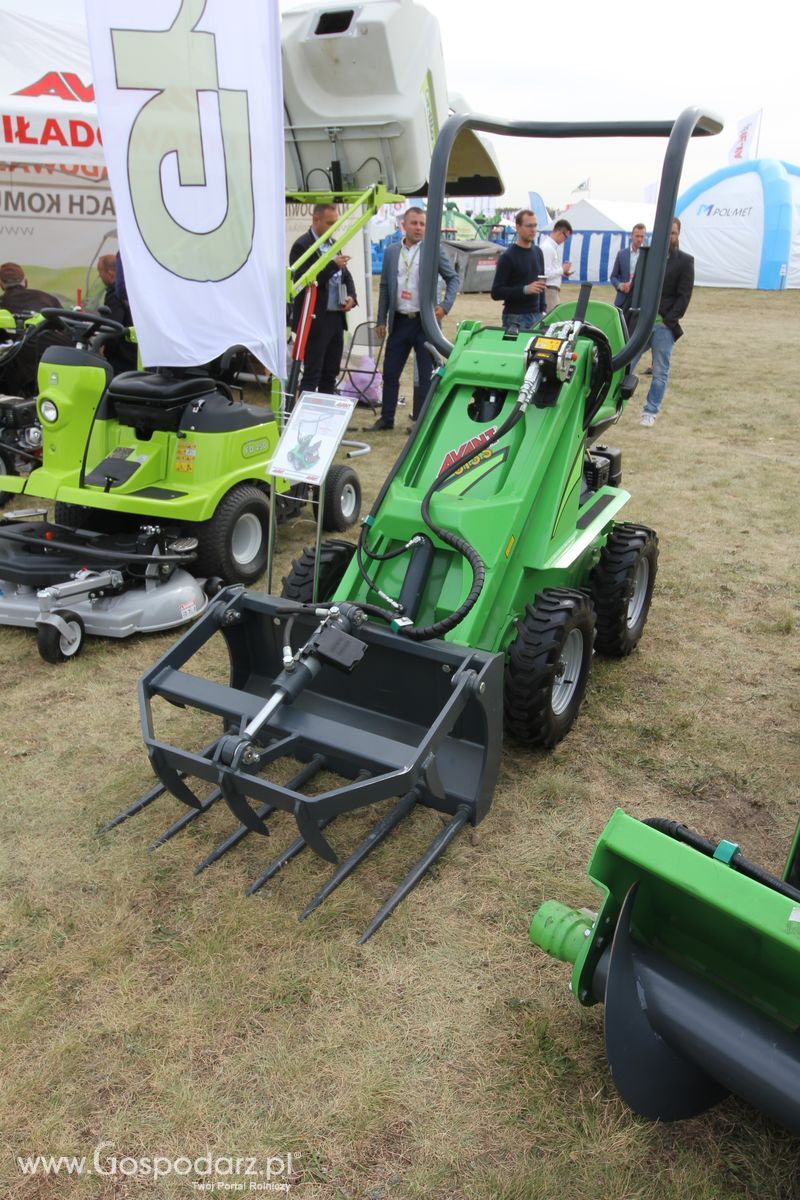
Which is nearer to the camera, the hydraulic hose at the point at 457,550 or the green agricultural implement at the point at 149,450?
the hydraulic hose at the point at 457,550

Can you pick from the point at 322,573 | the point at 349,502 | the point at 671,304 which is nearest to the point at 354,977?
the point at 322,573

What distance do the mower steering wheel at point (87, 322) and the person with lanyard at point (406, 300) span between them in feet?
9.88

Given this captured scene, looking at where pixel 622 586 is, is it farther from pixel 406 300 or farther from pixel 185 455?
pixel 406 300

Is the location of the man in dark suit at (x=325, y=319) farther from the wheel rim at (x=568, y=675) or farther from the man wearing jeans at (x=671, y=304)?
the wheel rim at (x=568, y=675)

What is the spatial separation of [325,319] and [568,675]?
4.75 metres

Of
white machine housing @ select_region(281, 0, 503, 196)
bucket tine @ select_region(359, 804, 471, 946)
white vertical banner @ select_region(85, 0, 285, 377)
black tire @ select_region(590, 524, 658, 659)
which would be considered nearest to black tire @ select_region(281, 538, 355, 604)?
bucket tine @ select_region(359, 804, 471, 946)

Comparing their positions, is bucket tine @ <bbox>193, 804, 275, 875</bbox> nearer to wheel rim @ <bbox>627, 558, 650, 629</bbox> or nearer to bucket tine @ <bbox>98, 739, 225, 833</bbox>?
bucket tine @ <bbox>98, 739, 225, 833</bbox>

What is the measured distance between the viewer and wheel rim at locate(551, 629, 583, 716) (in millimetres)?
3477

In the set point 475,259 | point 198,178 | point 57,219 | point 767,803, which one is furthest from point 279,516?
point 475,259

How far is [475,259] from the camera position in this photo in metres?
21.2

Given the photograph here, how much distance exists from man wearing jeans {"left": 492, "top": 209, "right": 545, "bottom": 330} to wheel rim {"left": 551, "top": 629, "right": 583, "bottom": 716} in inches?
207

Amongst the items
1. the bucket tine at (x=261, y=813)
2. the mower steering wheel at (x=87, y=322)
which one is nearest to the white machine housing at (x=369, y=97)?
the mower steering wheel at (x=87, y=322)

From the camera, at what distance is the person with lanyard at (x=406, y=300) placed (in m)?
7.61

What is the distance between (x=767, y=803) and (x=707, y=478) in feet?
14.5
